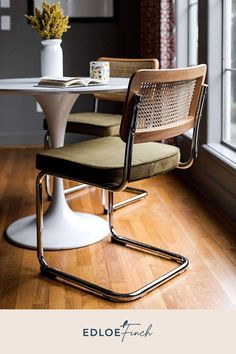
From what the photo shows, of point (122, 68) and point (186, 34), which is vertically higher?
point (186, 34)

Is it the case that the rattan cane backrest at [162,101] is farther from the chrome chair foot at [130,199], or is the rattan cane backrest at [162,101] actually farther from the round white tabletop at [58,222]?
the chrome chair foot at [130,199]

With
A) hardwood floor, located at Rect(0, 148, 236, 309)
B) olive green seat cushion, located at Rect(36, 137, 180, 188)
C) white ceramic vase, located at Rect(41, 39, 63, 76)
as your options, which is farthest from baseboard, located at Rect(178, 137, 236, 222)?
white ceramic vase, located at Rect(41, 39, 63, 76)

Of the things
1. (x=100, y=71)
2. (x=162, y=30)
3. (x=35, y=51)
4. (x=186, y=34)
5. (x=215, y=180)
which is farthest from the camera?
Result: (x=35, y=51)

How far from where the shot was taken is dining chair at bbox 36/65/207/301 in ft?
6.54

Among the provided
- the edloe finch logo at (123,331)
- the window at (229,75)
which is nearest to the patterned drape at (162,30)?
the window at (229,75)

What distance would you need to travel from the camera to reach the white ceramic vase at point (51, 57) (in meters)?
2.75

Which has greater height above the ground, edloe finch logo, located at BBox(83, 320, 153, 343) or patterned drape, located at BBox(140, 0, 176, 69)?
patterned drape, located at BBox(140, 0, 176, 69)

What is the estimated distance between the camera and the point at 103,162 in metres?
2.16

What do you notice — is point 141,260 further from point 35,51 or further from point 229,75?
point 35,51

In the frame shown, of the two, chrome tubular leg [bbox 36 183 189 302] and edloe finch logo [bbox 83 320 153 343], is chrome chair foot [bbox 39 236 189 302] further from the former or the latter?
edloe finch logo [bbox 83 320 153 343]

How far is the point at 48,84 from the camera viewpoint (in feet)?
8.11

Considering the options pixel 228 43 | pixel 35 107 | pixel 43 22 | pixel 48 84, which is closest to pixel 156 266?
pixel 48 84

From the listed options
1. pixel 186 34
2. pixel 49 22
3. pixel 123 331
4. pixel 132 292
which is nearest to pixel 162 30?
pixel 186 34

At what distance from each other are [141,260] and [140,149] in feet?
1.59
